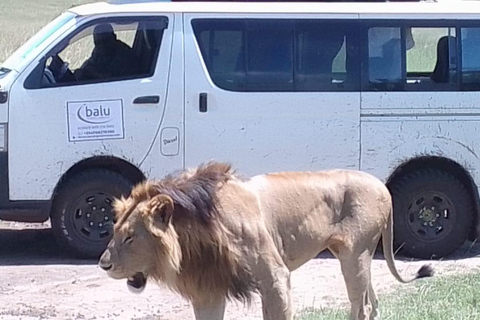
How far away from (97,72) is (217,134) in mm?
1068

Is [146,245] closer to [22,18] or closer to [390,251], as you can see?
[390,251]

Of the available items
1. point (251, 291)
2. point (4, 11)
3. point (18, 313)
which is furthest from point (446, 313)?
point (4, 11)

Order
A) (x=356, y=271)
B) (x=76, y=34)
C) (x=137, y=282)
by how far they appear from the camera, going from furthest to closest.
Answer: (x=76, y=34), (x=356, y=271), (x=137, y=282)

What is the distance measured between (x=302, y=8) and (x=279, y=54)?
0.42 m

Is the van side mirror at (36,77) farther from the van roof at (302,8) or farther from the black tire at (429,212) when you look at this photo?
the black tire at (429,212)

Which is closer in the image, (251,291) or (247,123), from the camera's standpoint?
(251,291)

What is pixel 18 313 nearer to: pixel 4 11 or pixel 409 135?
pixel 409 135

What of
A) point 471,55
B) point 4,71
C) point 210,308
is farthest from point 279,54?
point 210,308

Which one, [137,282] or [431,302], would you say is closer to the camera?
[137,282]

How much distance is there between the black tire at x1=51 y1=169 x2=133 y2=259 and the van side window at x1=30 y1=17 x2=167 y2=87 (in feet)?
2.54

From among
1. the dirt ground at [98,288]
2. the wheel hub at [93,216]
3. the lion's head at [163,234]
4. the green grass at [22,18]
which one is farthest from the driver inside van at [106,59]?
the green grass at [22,18]

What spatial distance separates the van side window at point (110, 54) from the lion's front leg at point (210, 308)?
11.3 feet

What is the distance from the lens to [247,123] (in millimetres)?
8969

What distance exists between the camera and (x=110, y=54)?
353 inches
